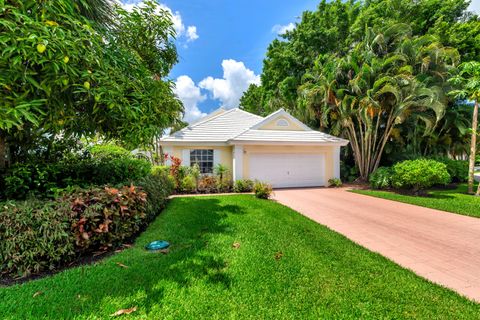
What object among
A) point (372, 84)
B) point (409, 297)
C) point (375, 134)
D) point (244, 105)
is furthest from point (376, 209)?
point (244, 105)

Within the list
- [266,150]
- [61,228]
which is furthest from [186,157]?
[61,228]

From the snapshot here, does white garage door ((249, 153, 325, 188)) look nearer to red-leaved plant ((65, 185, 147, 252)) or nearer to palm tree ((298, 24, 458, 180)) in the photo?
palm tree ((298, 24, 458, 180))

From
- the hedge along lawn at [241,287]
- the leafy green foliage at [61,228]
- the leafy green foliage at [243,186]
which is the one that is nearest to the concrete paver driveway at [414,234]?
the hedge along lawn at [241,287]

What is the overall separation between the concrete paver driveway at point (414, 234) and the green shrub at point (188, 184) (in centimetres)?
489

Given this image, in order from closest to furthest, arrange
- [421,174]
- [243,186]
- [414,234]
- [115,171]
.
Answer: [414,234] < [115,171] < [421,174] < [243,186]

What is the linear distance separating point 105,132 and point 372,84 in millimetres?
13023

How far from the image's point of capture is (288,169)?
13016 mm

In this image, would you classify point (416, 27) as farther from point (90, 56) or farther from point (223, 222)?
point (90, 56)

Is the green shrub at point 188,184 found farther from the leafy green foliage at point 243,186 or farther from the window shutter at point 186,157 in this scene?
the leafy green foliage at point 243,186

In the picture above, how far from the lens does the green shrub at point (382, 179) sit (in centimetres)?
1171

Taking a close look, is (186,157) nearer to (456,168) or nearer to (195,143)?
(195,143)

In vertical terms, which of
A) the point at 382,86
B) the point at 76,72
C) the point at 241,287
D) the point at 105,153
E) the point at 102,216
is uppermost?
the point at 382,86

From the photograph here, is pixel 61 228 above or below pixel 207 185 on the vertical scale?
above

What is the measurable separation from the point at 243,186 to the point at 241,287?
27.9 feet
